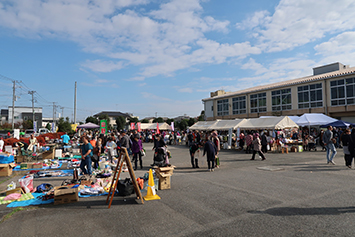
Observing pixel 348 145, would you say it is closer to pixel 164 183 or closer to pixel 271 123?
pixel 164 183

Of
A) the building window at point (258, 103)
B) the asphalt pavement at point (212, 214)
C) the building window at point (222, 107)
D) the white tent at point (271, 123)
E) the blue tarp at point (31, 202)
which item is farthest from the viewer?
the building window at point (222, 107)

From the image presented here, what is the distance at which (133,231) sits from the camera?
4082 millimetres

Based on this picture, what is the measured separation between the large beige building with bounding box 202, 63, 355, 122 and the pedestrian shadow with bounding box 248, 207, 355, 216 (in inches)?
1102

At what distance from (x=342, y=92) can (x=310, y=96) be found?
397 centimetres

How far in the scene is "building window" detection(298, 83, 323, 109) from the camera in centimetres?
2988

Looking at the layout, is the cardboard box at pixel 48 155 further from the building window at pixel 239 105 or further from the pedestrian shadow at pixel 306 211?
the building window at pixel 239 105

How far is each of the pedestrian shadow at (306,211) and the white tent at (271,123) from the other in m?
14.2

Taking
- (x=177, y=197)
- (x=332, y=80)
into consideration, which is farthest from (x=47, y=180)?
(x=332, y=80)

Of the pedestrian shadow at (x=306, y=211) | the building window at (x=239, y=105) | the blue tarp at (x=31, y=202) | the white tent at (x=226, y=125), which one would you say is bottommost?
the blue tarp at (x=31, y=202)

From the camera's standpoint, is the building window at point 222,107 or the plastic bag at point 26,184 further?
the building window at point 222,107

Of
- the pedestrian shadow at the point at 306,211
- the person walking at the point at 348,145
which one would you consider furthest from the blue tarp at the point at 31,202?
the person walking at the point at 348,145

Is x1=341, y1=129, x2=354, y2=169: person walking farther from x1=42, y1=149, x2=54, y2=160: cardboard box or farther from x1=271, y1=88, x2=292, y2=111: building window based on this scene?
x1=271, y1=88, x2=292, y2=111: building window

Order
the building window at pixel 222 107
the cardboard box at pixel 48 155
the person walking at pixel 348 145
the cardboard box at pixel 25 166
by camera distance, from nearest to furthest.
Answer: the person walking at pixel 348 145 < the cardboard box at pixel 25 166 < the cardboard box at pixel 48 155 < the building window at pixel 222 107

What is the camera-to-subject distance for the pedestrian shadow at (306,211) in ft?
15.4
